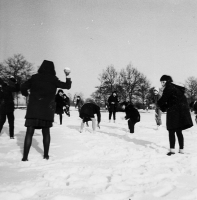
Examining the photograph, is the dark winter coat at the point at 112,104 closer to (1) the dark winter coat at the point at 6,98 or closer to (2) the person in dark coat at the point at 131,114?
(2) the person in dark coat at the point at 131,114

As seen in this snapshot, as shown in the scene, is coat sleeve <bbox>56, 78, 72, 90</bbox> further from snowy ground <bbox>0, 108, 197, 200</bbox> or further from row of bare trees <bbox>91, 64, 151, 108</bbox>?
row of bare trees <bbox>91, 64, 151, 108</bbox>

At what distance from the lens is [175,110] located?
4438mm

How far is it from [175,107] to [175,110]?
0.07 meters

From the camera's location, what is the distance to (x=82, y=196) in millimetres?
2135

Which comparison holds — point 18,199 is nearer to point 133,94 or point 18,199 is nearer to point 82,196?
point 82,196

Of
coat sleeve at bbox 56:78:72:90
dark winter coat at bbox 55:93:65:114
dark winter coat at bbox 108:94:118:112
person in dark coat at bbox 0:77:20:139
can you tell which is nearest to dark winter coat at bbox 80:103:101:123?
person in dark coat at bbox 0:77:20:139

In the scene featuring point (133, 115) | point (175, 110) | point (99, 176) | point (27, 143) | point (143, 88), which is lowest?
point (99, 176)

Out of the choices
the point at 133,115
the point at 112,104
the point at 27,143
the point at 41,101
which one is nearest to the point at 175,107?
the point at 41,101

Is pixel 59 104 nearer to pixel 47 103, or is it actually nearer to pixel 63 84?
pixel 63 84

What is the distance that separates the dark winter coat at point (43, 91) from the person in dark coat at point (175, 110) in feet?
7.32

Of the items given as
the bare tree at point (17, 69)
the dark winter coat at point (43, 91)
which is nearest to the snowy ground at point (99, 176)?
the dark winter coat at point (43, 91)

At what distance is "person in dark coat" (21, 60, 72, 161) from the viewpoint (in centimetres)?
366

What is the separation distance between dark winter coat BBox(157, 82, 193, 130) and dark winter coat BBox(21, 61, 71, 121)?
7.29 feet

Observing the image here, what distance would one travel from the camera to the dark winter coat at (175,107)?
437 centimetres
